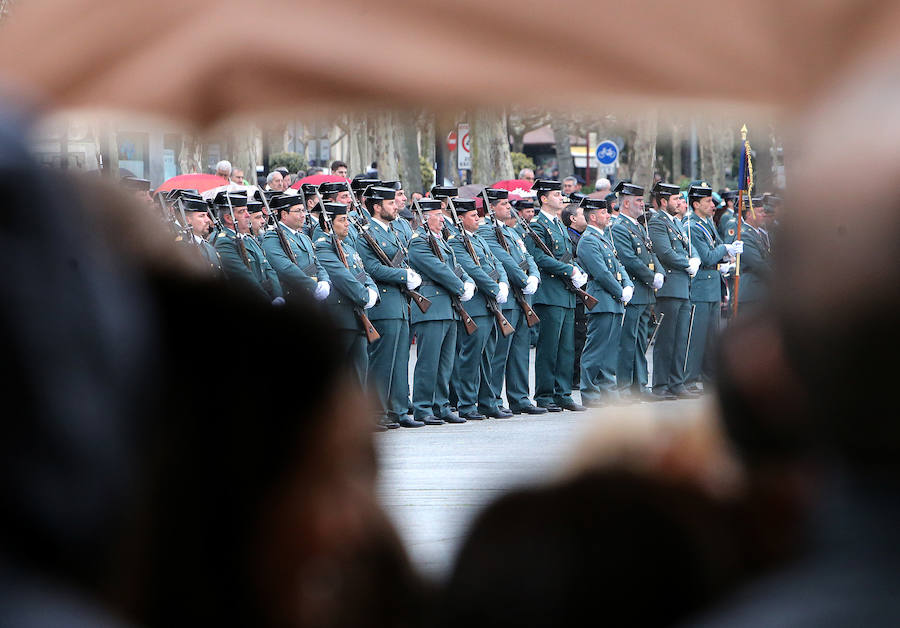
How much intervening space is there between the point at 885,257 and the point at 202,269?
103 centimetres

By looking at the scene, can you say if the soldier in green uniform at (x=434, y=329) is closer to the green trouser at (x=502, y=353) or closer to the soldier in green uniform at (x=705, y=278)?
the green trouser at (x=502, y=353)

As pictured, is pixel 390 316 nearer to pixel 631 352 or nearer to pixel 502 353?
pixel 502 353

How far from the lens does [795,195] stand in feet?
4.23

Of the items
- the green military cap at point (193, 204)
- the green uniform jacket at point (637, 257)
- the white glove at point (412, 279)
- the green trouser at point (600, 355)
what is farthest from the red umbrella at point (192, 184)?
the green uniform jacket at point (637, 257)

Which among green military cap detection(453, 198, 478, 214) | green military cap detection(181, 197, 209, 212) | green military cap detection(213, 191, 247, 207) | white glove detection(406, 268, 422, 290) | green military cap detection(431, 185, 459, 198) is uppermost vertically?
green military cap detection(181, 197, 209, 212)

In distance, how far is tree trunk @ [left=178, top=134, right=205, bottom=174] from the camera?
185 cm

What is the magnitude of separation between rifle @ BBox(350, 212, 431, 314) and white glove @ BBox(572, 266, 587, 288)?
5.04 feet

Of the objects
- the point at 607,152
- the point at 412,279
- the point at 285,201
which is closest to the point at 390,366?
the point at 412,279

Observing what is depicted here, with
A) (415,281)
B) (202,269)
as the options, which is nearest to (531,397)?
(415,281)

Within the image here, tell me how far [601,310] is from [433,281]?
182 centimetres

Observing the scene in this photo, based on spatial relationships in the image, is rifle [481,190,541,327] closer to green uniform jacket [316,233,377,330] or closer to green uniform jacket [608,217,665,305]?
green uniform jacket [608,217,665,305]

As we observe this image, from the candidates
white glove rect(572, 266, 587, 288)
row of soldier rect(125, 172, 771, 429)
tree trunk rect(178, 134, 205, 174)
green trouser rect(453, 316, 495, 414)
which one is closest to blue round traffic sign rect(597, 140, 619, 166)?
row of soldier rect(125, 172, 771, 429)

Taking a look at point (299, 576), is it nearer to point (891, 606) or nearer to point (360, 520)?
point (360, 520)

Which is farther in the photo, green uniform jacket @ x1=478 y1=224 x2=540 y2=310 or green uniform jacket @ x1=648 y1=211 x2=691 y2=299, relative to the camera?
green uniform jacket @ x1=648 y1=211 x2=691 y2=299
